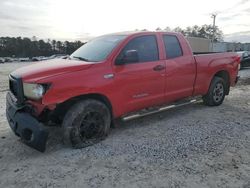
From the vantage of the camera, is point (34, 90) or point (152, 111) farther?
point (152, 111)

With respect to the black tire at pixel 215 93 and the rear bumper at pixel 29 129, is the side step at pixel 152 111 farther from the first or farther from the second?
the rear bumper at pixel 29 129

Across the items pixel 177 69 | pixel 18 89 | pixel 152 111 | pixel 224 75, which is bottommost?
pixel 152 111

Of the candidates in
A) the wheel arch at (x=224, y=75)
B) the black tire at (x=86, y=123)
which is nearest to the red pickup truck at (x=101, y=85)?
the black tire at (x=86, y=123)

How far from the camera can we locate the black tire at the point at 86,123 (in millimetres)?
4742

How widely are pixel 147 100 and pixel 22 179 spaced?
110 inches

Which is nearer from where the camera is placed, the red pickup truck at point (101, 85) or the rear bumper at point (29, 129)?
the rear bumper at point (29, 129)

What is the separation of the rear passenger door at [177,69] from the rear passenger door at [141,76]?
0.22 m

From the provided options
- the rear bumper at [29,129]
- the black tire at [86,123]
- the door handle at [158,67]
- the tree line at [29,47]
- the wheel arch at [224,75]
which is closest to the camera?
the rear bumper at [29,129]

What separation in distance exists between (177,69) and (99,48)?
1.72 meters

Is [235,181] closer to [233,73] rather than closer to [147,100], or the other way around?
[147,100]

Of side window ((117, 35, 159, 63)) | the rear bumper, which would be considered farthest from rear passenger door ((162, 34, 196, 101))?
the rear bumper

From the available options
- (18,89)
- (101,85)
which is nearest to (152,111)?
(101,85)

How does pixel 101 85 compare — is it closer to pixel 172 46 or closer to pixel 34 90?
pixel 34 90

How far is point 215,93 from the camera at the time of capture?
7574mm
